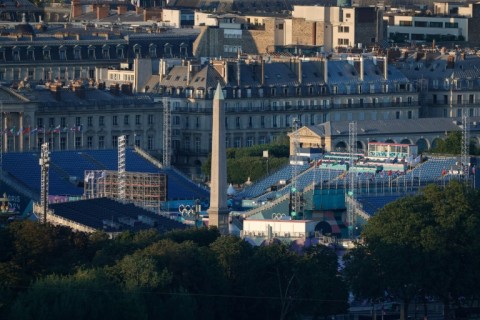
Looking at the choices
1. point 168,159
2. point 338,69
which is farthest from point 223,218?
point 338,69

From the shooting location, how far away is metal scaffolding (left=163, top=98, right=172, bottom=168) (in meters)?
138

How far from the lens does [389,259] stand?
107875mm

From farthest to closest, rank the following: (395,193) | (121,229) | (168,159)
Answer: (168,159), (395,193), (121,229)

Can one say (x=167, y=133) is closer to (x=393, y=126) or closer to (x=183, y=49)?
(x=393, y=126)

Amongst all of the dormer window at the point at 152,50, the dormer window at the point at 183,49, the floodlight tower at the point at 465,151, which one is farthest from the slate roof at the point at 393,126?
the dormer window at the point at 183,49

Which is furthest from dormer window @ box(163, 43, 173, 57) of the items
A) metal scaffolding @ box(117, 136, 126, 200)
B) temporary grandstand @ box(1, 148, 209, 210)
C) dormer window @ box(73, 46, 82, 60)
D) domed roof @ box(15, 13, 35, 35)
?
metal scaffolding @ box(117, 136, 126, 200)

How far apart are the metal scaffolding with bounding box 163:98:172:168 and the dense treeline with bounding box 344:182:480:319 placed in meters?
24.6

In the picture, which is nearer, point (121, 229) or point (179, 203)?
point (121, 229)

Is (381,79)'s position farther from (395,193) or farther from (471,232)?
(471,232)

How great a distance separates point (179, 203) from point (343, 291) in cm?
1980

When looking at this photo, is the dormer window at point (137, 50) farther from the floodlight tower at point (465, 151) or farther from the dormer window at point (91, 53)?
the floodlight tower at point (465, 151)

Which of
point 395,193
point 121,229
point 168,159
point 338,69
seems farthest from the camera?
point 338,69

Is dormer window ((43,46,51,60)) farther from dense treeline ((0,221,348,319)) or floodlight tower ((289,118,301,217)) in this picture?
dense treeline ((0,221,348,319))

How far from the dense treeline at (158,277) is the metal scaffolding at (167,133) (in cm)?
2856
